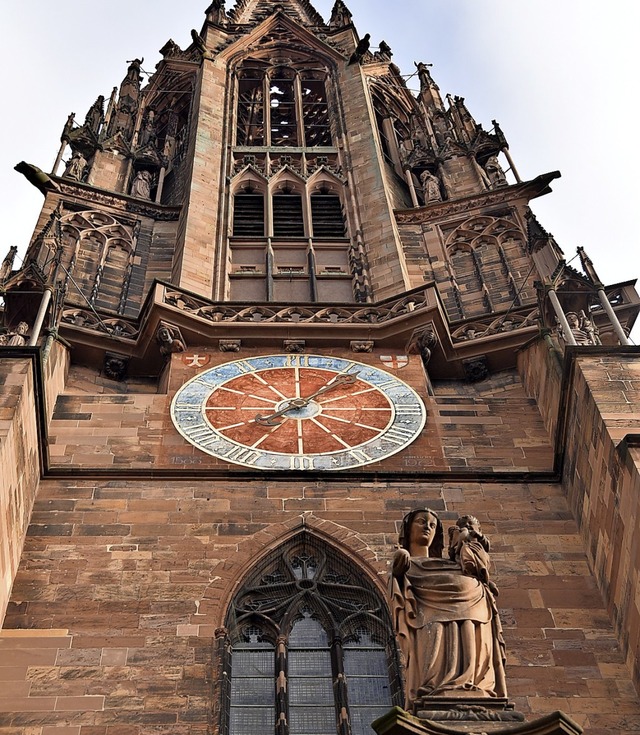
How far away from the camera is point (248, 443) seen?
48.6 feet

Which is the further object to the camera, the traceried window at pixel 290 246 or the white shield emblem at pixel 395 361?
the traceried window at pixel 290 246

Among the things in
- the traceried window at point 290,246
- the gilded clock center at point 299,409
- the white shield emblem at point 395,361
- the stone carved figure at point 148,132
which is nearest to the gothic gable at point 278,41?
the stone carved figure at point 148,132

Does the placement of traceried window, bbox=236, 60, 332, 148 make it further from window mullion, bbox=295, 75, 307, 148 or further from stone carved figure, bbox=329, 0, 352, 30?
stone carved figure, bbox=329, 0, 352, 30

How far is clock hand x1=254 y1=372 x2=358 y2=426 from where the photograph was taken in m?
15.3

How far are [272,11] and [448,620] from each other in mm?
26372

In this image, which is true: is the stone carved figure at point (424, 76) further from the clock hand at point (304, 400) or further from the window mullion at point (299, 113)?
the clock hand at point (304, 400)

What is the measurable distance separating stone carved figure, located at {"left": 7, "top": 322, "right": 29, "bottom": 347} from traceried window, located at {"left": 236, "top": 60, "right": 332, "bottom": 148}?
11039mm

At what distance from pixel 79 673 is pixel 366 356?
696 centimetres

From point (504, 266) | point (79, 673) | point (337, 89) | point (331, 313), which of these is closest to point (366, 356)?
point (331, 313)

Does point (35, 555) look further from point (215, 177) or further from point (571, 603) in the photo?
point (215, 177)

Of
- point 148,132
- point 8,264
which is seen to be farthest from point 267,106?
point 8,264

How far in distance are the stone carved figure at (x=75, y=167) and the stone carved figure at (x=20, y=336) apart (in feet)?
26.0

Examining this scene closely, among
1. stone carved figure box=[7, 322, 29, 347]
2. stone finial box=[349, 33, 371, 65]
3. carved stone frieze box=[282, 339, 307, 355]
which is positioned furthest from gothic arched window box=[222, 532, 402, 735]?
stone finial box=[349, 33, 371, 65]

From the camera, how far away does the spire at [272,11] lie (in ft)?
107
